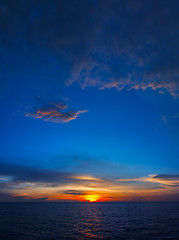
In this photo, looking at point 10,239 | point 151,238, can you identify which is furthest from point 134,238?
point 10,239

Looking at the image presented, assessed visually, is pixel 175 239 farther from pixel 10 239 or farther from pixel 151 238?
pixel 10 239

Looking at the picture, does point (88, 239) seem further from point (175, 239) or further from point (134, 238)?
point (175, 239)

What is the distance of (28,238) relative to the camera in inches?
1098

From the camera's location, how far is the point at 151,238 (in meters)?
27.8

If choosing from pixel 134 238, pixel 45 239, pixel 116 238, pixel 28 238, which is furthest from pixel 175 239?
pixel 28 238

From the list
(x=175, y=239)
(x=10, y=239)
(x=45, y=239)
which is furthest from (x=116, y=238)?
(x=10, y=239)

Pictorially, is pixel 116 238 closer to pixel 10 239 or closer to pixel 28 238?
pixel 28 238

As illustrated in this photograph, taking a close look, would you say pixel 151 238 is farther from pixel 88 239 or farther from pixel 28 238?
pixel 28 238

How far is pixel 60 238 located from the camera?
91.5 ft

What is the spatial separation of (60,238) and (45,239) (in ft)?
8.77

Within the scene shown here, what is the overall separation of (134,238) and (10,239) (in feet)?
72.4

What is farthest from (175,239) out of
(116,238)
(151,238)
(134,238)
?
(116,238)

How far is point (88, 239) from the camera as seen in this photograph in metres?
27.4

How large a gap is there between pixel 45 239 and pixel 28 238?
11.4 ft
